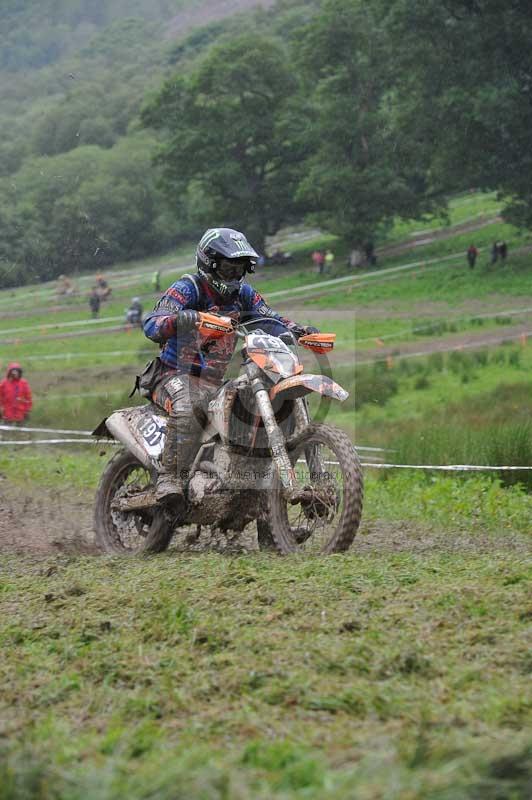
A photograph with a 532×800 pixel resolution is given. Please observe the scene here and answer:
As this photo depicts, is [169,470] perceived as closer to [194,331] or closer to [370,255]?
[194,331]

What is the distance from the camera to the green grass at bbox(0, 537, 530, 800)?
3250 mm

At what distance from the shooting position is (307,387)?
7152 millimetres

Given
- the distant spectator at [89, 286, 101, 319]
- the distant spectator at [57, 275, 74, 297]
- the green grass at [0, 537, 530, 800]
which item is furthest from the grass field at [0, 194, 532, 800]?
the distant spectator at [57, 275, 74, 297]

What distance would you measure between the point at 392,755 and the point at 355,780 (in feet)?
0.76

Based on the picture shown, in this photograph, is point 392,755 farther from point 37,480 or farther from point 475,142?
point 475,142

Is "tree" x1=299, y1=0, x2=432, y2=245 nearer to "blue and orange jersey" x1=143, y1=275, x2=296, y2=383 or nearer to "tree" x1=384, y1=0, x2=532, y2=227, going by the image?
"tree" x1=384, y1=0, x2=532, y2=227

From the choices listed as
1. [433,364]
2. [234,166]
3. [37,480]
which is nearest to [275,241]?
[234,166]

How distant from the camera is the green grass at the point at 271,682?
3250mm

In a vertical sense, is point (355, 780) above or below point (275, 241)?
above

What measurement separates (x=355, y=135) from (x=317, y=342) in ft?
146

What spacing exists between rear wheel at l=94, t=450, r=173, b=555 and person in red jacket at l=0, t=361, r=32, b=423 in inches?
376

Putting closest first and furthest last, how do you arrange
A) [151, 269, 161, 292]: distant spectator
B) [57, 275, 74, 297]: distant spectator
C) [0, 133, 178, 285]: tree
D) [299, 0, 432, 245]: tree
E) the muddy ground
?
the muddy ground → [0, 133, 178, 285]: tree → [299, 0, 432, 245]: tree → [57, 275, 74, 297]: distant spectator → [151, 269, 161, 292]: distant spectator

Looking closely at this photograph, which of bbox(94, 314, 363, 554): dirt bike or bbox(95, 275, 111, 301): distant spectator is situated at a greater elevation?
bbox(94, 314, 363, 554): dirt bike

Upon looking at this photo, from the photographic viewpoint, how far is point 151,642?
16.5ft
